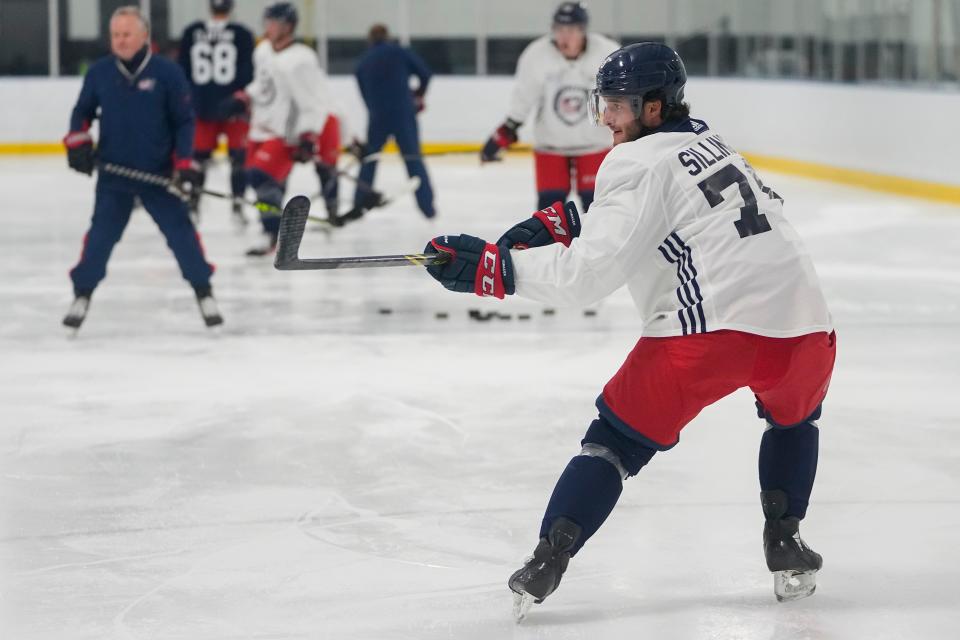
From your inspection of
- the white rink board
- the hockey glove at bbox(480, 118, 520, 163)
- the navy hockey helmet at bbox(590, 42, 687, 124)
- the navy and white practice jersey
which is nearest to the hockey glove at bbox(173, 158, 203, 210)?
the hockey glove at bbox(480, 118, 520, 163)

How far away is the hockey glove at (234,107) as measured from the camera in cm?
816

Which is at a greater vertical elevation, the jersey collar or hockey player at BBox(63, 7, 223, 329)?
the jersey collar

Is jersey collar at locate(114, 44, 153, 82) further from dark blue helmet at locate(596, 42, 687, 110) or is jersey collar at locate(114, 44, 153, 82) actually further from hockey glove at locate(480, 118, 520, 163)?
dark blue helmet at locate(596, 42, 687, 110)

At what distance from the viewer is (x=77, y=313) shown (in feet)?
17.8

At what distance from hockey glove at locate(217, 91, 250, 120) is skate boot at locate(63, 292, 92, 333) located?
2874 mm

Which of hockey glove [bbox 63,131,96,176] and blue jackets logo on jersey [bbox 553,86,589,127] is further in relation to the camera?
blue jackets logo on jersey [bbox 553,86,589,127]

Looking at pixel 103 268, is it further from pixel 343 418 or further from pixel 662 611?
pixel 662 611

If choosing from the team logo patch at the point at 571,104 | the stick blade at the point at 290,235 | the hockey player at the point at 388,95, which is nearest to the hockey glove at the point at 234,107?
the hockey player at the point at 388,95

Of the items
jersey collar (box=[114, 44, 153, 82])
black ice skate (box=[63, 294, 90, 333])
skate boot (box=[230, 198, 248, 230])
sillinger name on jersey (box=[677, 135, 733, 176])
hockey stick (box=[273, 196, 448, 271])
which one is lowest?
black ice skate (box=[63, 294, 90, 333])

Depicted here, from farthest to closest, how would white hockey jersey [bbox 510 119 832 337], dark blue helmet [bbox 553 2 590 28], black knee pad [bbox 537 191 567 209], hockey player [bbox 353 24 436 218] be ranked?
1. hockey player [bbox 353 24 436 218]
2. black knee pad [bbox 537 191 567 209]
3. dark blue helmet [bbox 553 2 590 28]
4. white hockey jersey [bbox 510 119 832 337]

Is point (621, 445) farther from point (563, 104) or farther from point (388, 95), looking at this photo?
point (388, 95)

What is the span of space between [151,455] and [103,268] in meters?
1.83

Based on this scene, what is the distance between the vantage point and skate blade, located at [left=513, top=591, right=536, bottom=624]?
2.55m

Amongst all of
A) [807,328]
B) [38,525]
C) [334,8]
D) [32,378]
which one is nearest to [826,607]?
[807,328]
